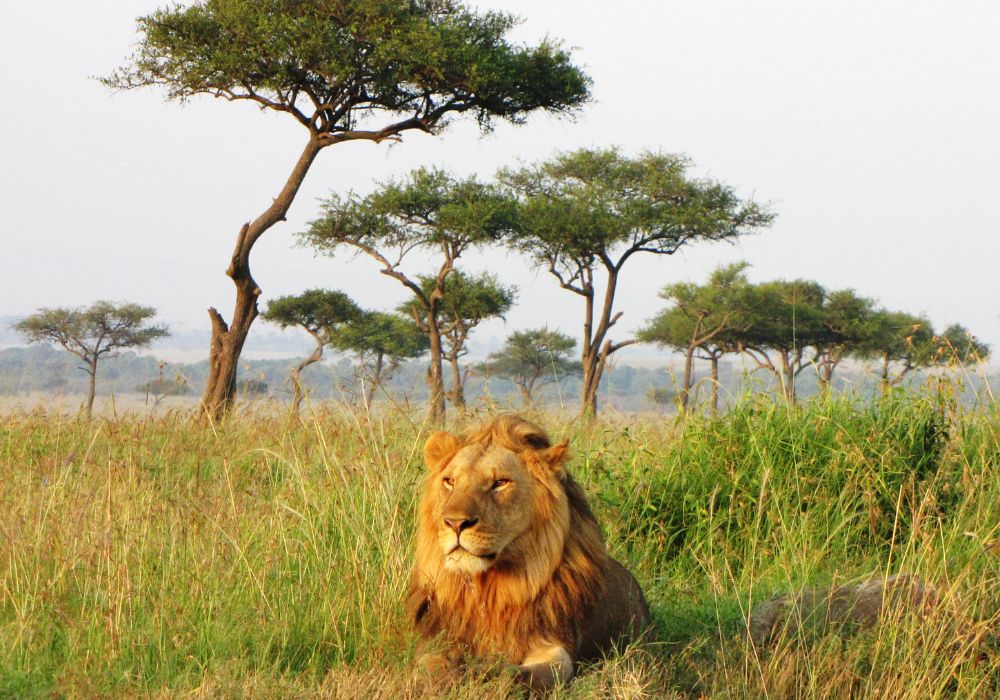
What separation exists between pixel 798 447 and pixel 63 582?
3827 millimetres

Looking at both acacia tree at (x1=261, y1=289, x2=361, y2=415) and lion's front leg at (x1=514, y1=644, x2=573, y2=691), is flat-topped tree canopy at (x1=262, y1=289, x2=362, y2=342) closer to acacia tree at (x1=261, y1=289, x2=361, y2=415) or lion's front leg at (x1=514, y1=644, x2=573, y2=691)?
acacia tree at (x1=261, y1=289, x2=361, y2=415)

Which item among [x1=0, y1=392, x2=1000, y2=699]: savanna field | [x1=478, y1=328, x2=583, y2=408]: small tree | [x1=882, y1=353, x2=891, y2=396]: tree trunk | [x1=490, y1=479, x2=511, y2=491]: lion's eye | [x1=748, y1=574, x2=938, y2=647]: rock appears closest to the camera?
[x1=490, y1=479, x2=511, y2=491]: lion's eye

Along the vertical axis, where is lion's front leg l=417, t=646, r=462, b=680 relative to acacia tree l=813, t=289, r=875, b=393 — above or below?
below

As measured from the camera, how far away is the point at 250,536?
4.84 m

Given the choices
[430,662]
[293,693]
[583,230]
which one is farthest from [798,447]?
[583,230]

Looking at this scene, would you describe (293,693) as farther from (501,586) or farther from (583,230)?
(583,230)

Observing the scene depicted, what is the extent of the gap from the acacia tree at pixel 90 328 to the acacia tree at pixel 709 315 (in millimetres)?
16761

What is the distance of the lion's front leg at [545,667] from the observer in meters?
3.51

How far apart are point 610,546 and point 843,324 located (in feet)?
96.4

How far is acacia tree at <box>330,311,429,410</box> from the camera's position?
34.1m

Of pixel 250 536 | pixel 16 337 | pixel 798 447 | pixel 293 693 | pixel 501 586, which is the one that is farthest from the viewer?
pixel 16 337

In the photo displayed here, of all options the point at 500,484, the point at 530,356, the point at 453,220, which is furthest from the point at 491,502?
the point at 530,356

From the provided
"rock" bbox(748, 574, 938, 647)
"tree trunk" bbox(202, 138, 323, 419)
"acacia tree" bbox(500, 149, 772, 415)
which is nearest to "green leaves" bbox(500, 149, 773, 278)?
"acacia tree" bbox(500, 149, 772, 415)

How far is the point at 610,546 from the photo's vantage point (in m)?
5.68
